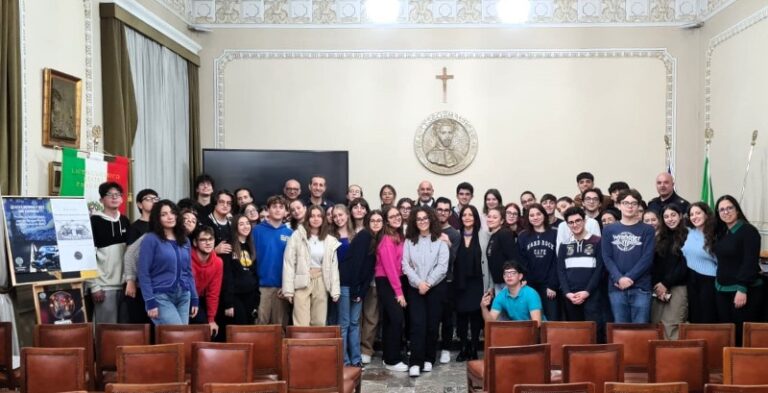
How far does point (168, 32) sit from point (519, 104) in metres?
4.56

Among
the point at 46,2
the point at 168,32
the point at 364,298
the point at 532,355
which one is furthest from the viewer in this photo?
the point at 168,32

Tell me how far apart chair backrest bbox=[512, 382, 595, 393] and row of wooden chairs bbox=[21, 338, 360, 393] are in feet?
3.89

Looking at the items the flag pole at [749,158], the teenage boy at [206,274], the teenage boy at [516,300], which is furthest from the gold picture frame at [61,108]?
the flag pole at [749,158]

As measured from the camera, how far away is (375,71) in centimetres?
915

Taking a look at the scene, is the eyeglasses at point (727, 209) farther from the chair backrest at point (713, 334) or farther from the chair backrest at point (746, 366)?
the chair backrest at point (746, 366)

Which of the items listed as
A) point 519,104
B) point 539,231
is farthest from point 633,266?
point 519,104

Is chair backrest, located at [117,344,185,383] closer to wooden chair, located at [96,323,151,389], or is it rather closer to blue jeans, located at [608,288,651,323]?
wooden chair, located at [96,323,151,389]

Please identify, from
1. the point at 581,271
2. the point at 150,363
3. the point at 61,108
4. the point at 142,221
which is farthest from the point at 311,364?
the point at 61,108

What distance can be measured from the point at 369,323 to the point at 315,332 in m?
2.23

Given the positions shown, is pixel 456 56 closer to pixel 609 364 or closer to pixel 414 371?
pixel 414 371

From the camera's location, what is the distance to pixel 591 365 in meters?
3.51

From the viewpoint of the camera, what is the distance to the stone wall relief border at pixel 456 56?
9047mm

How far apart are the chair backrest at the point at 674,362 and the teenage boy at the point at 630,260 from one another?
4.87ft

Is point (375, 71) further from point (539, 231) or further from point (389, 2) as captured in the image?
point (539, 231)
